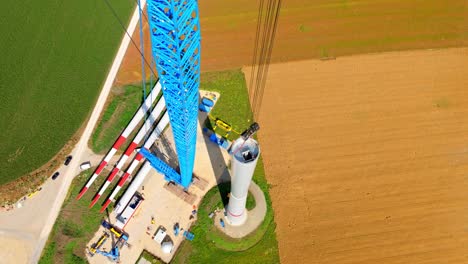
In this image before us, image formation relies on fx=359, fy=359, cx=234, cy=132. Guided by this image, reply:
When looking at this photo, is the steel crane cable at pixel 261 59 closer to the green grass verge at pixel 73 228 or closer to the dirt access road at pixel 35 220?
the green grass verge at pixel 73 228

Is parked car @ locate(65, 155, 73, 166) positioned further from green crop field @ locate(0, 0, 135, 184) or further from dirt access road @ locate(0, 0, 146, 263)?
green crop field @ locate(0, 0, 135, 184)

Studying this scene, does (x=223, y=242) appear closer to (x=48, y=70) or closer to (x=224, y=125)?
(x=224, y=125)

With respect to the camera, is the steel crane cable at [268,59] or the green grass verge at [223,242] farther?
the steel crane cable at [268,59]

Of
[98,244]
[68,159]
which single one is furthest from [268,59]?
[98,244]

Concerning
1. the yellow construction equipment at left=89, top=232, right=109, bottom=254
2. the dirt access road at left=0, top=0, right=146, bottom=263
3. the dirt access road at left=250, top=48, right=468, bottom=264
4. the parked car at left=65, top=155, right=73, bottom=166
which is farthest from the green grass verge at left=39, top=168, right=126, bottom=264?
the dirt access road at left=250, top=48, right=468, bottom=264

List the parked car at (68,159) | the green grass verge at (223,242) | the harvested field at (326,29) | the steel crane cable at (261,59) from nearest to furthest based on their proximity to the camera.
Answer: the green grass verge at (223,242) < the parked car at (68,159) < the steel crane cable at (261,59) < the harvested field at (326,29)

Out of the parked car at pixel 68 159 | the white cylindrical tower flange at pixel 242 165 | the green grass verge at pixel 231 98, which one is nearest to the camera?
the white cylindrical tower flange at pixel 242 165

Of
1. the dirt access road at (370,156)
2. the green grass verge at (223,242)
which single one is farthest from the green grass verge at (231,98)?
the green grass verge at (223,242)
